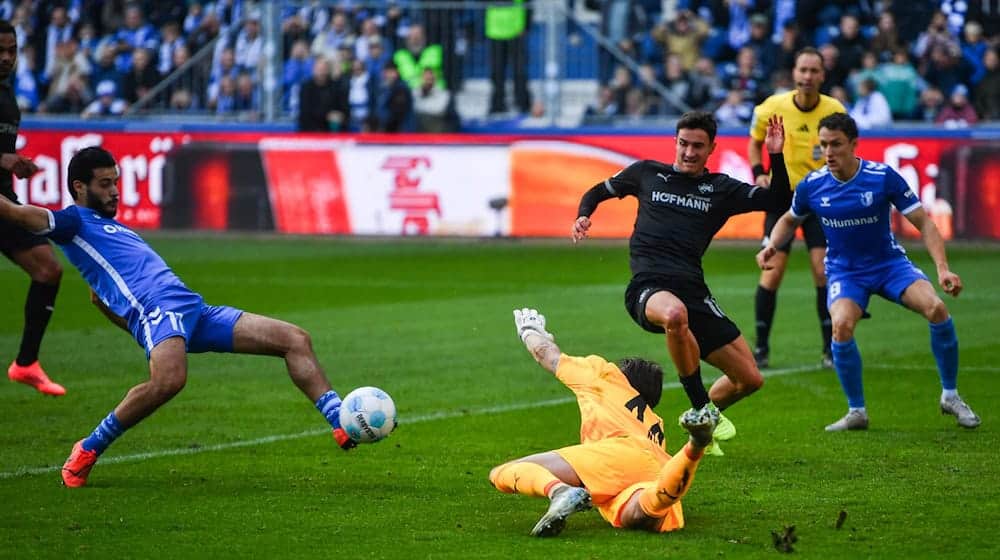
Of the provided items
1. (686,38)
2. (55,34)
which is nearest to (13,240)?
(686,38)

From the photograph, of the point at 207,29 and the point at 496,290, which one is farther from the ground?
the point at 207,29

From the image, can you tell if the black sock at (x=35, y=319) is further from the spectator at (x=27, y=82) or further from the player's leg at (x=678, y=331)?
the spectator at (x=27, y=82)

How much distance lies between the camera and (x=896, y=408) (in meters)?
10.4

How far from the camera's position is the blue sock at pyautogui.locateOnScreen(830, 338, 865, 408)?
9602 mm

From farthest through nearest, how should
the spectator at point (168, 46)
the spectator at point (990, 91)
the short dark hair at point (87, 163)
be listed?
1. the spectator at point (168, 46)
2. the spectator at point (990, 91)
3. the short dark hair at point (87, 163)

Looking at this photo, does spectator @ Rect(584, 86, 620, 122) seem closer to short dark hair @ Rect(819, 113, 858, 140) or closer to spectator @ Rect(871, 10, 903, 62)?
spectator @ Rect(871, 10, 903, 62)

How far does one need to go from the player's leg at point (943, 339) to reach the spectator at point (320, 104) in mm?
15796

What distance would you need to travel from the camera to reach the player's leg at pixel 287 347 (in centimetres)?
805

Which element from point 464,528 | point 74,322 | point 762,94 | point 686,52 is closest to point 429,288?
point 74,322

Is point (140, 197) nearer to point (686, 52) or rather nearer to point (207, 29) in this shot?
point (207, 29)

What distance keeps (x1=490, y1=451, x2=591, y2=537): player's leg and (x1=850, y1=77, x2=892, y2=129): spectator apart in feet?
52.5

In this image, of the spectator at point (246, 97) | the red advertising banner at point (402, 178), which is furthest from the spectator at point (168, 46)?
the red advertising banner at point (402, 178)

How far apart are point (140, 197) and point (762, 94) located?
9.16 meters

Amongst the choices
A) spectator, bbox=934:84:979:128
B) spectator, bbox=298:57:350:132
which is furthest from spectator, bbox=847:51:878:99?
spectator, bbox=298:57:350:132
